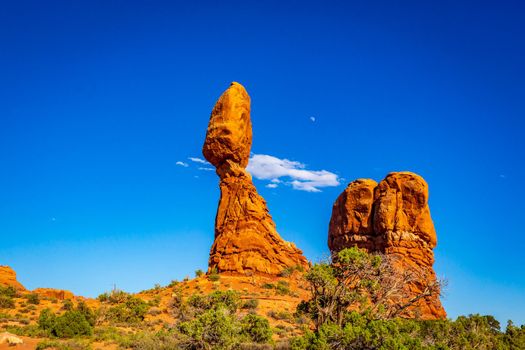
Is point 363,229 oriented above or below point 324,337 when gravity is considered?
above

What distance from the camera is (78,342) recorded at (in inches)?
767

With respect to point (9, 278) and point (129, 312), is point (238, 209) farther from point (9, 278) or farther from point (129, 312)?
point (9, 278)

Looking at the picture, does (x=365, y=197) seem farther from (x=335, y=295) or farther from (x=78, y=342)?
(x=78, y=342)

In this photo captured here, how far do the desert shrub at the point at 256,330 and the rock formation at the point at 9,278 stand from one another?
2906 centimetres

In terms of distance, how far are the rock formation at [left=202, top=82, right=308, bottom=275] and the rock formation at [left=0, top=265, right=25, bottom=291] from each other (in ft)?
58.3

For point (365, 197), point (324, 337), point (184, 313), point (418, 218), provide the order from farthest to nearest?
point (365, 197), point (418, 218), point (184, 313), point (324, 337)

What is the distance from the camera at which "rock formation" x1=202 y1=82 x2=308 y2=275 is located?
138 feet

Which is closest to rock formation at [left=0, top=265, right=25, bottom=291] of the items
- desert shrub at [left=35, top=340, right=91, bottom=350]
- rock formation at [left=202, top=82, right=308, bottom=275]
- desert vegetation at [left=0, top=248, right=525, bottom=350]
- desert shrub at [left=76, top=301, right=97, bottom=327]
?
desert vegetation at [left=0, top=248, right=525, bottom=350]

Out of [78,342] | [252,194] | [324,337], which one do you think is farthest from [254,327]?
[252,194]

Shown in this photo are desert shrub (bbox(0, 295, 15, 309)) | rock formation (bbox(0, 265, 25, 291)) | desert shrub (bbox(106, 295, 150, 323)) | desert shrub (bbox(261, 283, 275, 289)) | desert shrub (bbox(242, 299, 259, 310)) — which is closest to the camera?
desert shrub (bbox(106, 295, 150, 323))

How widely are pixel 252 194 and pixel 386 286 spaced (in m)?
25.1

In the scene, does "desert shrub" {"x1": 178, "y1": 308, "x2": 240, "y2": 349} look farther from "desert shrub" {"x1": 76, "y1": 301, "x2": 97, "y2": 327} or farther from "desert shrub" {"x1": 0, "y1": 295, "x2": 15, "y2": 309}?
"desert shrub" {"x1": 0, "y1": 295, "x2": 15, "y2": 309}

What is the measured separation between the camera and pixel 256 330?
1953 centimetres

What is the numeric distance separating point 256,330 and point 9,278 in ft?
108
